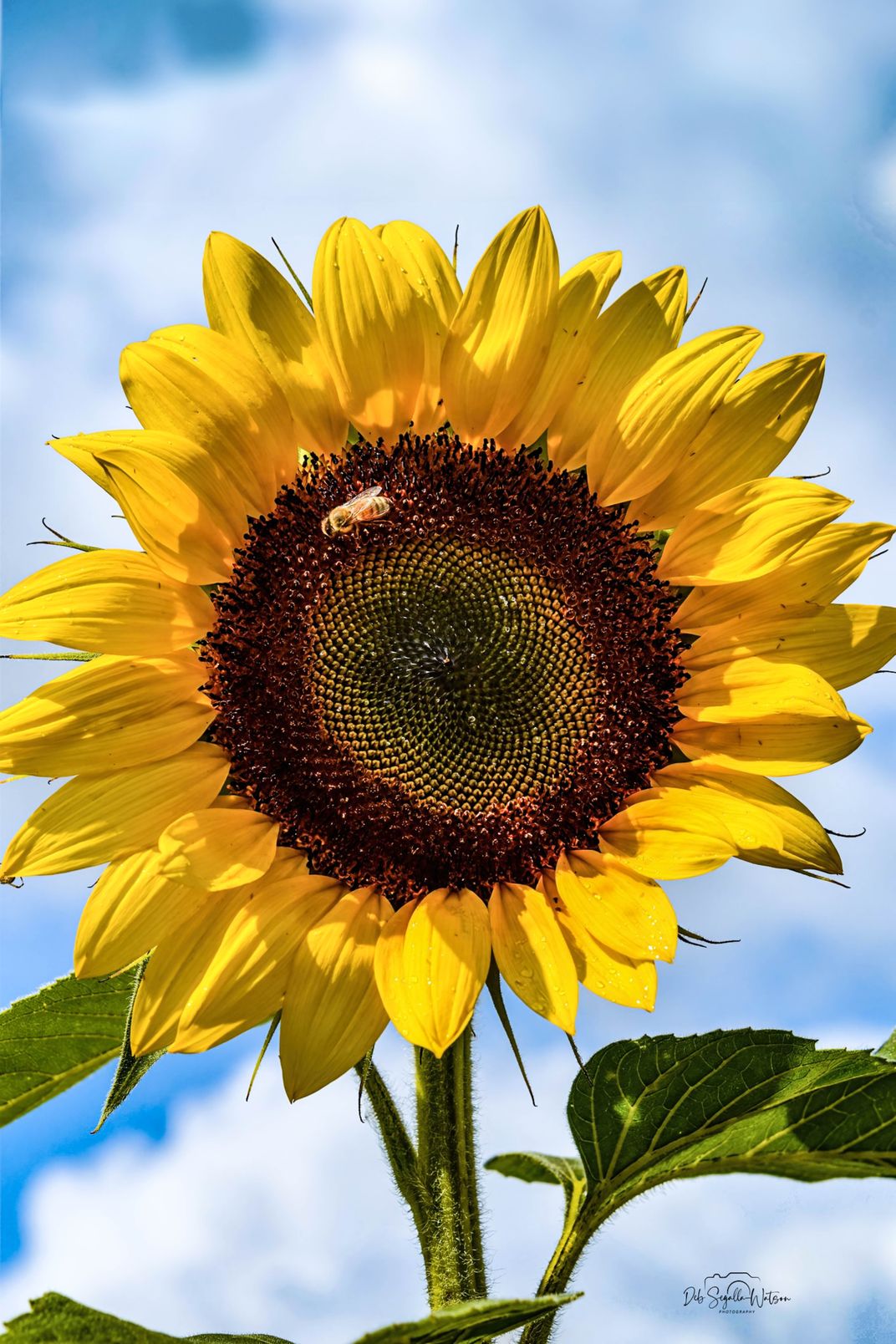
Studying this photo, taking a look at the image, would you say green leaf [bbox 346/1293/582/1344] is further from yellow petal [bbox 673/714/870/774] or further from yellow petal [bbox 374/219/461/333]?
yellow petal [bbox 374/219/461/333]

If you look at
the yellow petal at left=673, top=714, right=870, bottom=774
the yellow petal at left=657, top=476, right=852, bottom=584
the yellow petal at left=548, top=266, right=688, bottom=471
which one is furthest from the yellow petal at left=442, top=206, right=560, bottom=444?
the yellow petal at left=673, top=714, right=870, bottom=774

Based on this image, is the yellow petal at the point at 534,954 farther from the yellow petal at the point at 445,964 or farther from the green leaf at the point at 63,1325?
the green leaf at the point at 63,1325

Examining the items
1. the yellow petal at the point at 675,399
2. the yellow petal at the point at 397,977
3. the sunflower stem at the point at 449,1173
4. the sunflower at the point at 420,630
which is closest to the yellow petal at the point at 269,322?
the sunflower at the point at 420,630

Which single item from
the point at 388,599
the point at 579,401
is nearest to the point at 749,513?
the point at 579,401

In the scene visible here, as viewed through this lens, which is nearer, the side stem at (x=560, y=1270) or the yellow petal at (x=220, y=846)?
the yellow petal at (x=220, y=846)

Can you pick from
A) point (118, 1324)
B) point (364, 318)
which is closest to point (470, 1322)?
point (118, 1324)
